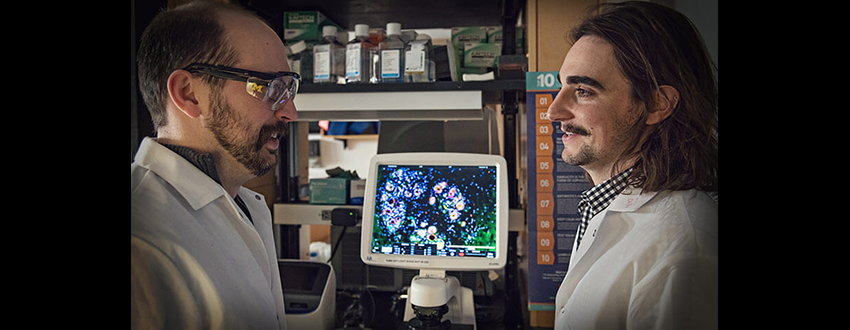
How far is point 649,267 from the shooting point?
0.48 meters

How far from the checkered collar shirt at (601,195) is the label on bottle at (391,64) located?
64 cm

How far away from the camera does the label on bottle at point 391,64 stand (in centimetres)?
111

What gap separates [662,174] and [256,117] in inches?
21.0

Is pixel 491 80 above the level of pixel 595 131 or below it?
above

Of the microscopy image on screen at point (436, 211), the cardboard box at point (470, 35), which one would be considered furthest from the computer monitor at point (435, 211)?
the cardboard box at point (470, 35)

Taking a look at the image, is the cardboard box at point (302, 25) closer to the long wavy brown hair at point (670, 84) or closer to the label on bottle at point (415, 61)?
the label on bottle at point (415, 61)

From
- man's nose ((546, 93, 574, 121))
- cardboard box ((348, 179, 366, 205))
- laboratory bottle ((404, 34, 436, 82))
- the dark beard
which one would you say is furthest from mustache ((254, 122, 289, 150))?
cardboard box ((348, 179, 366, 205))

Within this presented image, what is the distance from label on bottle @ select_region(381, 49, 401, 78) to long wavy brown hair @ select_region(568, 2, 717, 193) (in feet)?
2.11

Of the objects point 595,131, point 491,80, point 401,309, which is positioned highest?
point 491,80

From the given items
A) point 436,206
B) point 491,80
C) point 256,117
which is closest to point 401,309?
point 436,206
